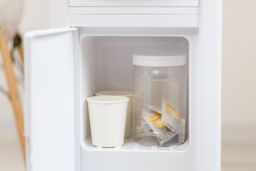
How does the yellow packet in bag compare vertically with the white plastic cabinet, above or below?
below

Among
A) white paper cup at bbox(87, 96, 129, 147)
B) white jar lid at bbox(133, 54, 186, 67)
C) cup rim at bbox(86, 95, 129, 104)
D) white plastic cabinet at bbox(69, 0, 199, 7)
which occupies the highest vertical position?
white plastic cabinet at bbox(69, 0, 199, 7)

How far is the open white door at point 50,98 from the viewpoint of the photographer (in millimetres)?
830

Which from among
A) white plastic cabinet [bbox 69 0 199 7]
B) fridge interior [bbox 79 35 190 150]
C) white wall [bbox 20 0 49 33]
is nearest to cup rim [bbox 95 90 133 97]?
fridge interior [bbox 79 35 190 150]

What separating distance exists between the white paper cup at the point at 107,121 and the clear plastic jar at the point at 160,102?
6cm

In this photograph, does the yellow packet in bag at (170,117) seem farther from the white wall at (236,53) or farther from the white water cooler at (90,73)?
the white wall at (236,53)

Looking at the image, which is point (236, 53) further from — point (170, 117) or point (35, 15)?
point (35, 15)

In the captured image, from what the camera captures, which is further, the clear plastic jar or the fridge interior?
the fridge interior

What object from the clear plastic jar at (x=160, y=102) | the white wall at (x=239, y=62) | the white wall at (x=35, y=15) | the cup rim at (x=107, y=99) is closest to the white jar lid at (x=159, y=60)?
the clear plastic jar at (x=160, y=102)

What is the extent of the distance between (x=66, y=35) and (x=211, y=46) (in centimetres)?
36

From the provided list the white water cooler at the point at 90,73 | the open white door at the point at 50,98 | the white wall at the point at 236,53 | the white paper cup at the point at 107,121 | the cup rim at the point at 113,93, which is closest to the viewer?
the open white door at the point at 50,98

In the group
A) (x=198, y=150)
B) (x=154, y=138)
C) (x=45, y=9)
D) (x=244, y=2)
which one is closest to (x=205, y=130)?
(x=198, y=150)

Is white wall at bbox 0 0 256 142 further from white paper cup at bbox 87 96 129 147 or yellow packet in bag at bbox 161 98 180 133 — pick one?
white paper cup at bbox 87 96 129 147

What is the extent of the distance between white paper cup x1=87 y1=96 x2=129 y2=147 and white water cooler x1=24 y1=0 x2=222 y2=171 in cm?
2

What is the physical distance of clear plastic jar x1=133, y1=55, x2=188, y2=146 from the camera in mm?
1298
